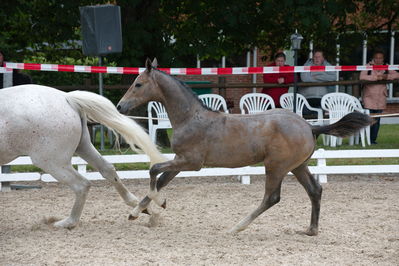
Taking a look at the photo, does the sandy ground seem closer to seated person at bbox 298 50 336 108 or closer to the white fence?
the white fence

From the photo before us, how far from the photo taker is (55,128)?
5.79m

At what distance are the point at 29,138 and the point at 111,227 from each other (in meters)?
1.19

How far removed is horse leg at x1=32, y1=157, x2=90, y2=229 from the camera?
580 cm

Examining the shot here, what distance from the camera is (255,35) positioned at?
12.3m

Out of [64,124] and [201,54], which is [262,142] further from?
[201,54]

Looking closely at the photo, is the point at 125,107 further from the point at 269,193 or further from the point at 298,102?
the point at 298,102

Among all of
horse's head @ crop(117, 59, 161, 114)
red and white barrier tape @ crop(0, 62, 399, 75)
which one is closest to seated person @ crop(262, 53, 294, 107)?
red and white barrier tape @ crop(0, 62, 399, 75)

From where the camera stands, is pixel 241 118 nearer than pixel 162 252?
No

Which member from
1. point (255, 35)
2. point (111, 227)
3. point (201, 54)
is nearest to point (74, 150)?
point (111, 227)

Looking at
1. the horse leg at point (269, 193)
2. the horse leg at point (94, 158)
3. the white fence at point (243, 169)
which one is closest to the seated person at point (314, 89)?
the white fence at point (243, 169)

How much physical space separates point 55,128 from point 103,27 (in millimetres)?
4907

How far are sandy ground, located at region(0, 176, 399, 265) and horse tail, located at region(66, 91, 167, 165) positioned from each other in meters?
0.76

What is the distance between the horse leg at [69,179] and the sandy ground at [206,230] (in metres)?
0.11

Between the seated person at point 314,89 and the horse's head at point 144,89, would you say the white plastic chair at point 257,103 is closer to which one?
the seated person at point 314,89
